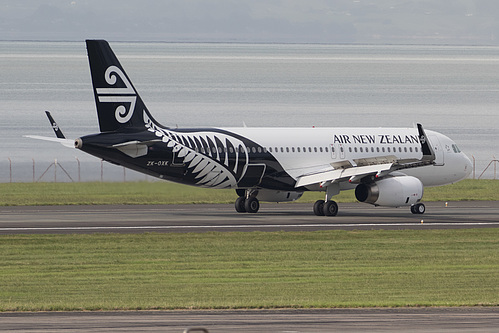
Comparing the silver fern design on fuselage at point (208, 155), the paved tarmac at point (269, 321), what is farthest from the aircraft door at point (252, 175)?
the paved tarmac at point (269, 321)

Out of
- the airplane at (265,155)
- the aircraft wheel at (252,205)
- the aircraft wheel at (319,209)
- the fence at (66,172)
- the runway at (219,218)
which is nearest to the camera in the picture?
the runway at (219,218)

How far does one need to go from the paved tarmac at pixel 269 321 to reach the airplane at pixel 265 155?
81.9 feet

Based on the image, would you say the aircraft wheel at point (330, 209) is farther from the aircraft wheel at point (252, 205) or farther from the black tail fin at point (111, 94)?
the black tail fin at point (111, 94)

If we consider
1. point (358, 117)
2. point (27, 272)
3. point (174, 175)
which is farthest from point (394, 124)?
point (27, 272)

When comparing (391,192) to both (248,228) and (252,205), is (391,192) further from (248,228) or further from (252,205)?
(248,228)

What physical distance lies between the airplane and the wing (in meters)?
0.05

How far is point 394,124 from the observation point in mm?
152250

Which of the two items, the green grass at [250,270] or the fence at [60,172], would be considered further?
the fence at [60,172]

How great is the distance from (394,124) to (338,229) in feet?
362

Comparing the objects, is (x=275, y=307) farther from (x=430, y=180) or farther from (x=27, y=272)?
(x=430, y=180)

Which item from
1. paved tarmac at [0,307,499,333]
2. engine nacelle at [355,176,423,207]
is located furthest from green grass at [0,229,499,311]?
engine nacelle at [355,176,423,207]

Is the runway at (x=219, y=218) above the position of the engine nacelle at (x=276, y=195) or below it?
below

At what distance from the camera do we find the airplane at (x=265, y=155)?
47375mm

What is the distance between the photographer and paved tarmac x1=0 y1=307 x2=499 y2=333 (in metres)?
20.2
